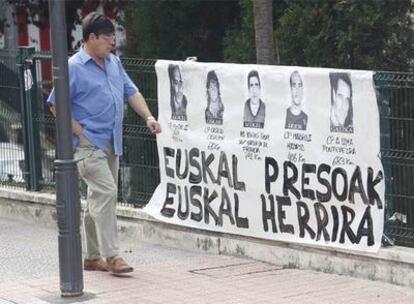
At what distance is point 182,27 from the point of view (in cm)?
1171

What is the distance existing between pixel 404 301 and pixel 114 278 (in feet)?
7.64

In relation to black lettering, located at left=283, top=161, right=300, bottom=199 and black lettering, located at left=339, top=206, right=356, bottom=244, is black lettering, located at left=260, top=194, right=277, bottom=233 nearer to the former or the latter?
black lettering, located at left=283, top=161, right=300, bottom=199

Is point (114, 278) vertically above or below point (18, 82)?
below

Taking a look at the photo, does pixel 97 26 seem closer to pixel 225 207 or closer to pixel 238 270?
pixel 225 207

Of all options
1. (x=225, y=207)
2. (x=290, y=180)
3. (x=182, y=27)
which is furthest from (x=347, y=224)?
(x=182, y=27)

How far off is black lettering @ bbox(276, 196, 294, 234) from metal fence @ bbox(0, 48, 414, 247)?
0.89 m

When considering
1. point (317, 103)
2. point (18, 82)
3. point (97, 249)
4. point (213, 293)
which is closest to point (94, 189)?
point (97, 249)

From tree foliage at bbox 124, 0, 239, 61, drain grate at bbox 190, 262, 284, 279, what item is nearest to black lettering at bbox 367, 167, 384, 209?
drain grate at bbox 190, 262, 284, 279

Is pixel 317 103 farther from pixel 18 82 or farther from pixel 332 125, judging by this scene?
pixel 18 82

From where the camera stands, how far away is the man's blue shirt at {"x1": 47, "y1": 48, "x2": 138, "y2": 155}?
24.7 feet

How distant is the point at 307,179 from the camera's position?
7.61 meters

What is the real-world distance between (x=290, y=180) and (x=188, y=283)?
1197mm

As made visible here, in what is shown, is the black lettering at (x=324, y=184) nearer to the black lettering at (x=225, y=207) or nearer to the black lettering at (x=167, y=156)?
the black lettering at (x=225, y=207)

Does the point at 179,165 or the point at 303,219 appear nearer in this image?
the point at 303,219
